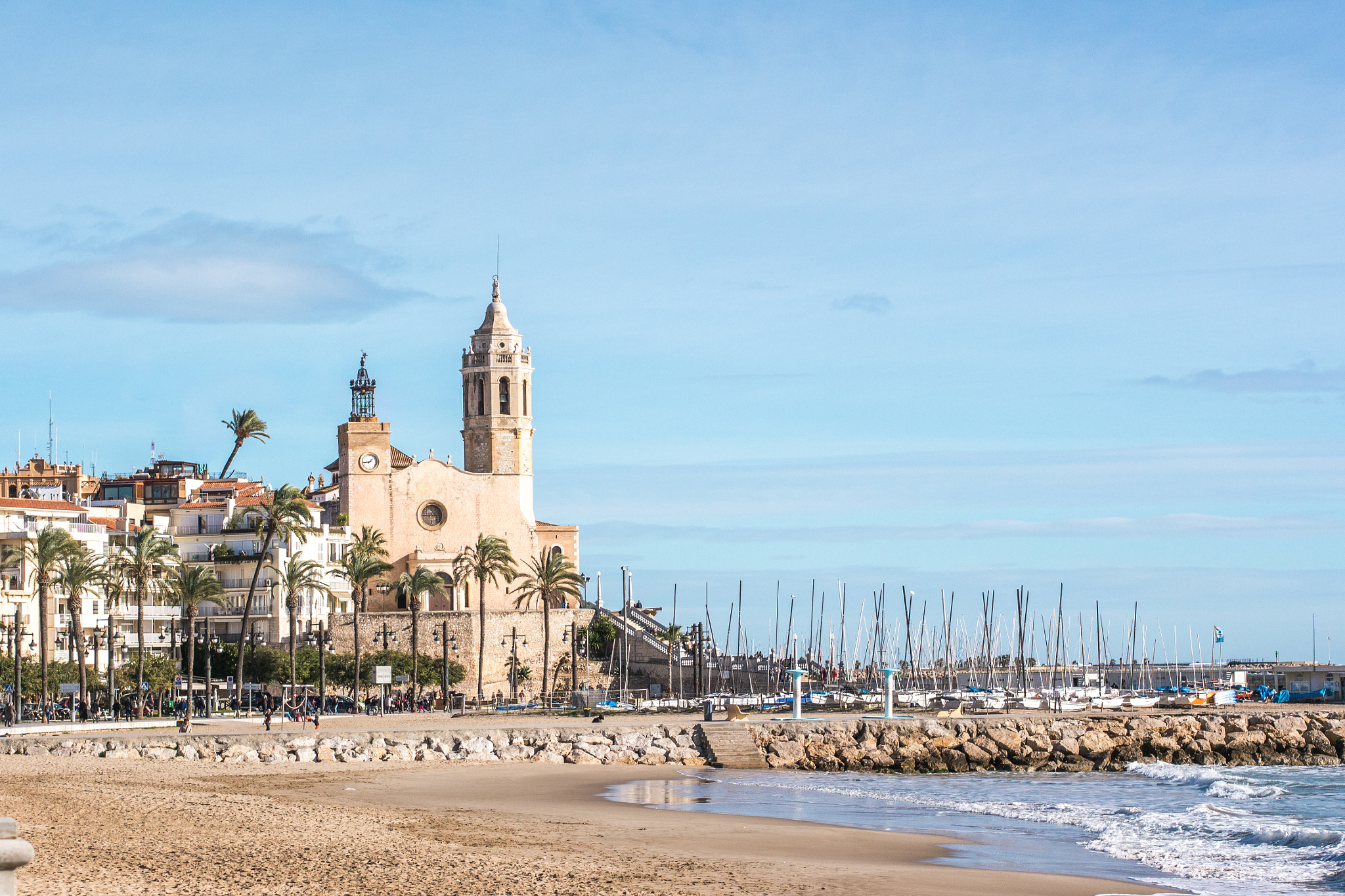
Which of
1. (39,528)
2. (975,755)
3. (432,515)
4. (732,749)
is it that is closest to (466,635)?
(432,515)

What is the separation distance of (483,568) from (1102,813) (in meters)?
50.4

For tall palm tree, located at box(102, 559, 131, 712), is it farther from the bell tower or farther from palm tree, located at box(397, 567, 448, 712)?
the bell tower

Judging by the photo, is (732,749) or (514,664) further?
(514,664)

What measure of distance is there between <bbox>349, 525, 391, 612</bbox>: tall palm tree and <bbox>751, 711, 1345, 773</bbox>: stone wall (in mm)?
42231

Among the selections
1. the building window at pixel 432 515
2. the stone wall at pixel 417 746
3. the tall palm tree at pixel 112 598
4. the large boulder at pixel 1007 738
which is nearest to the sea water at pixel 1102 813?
the large boulder at pixel 1007 738

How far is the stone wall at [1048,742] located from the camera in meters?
44.3

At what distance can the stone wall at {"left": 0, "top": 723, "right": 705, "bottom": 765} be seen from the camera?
127 feet

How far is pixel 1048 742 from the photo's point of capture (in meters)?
46.9

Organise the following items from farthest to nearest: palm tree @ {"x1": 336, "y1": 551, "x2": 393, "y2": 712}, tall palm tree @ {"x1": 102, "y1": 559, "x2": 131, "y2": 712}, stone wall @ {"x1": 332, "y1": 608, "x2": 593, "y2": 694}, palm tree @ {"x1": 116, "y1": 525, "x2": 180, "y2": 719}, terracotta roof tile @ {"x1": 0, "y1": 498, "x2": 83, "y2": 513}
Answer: terracotta roof tile @ {"x1": 0, "y1": 498, "x2": 83, "y2": 513}
stone wall @ {"x1": 332, "y1": 608, "x2": 593, "y2": 694}
palm tree @ {"x1": 336, "y1": 551, "x2": 393, "y2": 712}
palm tree @ {"x1": 116, "y1": 525, "x2": 180, "y2": 719}
tall palm tree @ {"x1": 102, "y1": 559, "x2": 131, "y2": 712}

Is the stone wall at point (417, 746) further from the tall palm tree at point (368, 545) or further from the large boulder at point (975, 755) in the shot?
the tall palm tree at point (368, 545)

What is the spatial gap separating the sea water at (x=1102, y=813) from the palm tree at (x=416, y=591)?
118 feet

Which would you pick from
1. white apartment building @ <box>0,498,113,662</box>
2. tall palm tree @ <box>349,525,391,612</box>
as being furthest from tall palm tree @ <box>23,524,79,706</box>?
tall palm tree @ <box>349,525,391,612</box>

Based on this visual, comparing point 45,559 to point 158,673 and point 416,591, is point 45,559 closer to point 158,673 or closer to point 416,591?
point 158,673

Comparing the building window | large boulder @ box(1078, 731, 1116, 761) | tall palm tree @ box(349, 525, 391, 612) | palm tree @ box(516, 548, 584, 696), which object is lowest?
large boulder @ box(1078, 731, 1116, 761)
